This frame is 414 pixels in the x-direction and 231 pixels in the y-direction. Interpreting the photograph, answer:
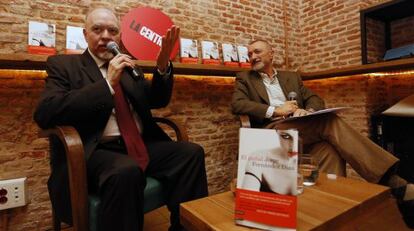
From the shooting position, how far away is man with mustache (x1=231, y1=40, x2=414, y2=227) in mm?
1474

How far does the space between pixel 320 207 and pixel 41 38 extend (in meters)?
1.99

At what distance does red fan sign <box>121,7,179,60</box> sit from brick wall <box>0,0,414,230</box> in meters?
0.12

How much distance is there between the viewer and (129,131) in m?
1.45

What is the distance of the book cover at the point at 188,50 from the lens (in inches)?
99.5

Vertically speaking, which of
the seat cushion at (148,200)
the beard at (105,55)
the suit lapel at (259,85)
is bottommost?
the seat cushion at (148,200)

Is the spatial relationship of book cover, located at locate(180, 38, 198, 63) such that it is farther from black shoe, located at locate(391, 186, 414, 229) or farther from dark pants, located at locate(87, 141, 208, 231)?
black shoe, located at locate(391, 186, 414, 229)

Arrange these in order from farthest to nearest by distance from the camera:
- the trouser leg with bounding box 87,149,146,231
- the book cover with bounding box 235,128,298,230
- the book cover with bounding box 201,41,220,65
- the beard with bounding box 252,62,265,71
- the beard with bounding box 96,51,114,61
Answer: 1. the book cover with bounding box 201,41,220,65
2. the beard with bounding box 252,62,265,71
3. the beard with bounding box 96,51,114,61
4. the trouser leg with bounding box 87,149,146,231
5. the book cover with bounding box 235,128,298,230

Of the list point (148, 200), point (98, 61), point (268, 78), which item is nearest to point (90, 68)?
point (98, 61)

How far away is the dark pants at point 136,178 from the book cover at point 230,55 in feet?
4.77

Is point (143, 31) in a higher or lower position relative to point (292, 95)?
higher

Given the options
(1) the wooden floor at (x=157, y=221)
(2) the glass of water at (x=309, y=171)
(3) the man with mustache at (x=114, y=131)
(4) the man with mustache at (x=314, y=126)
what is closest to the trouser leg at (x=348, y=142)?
(4) the man with mustache at (x=314, y=126)

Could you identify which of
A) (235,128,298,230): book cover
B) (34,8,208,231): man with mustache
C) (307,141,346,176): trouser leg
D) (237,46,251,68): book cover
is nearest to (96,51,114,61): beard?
(34,8,208,231): man with mustache

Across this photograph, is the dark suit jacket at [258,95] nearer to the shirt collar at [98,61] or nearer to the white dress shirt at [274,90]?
the white dress shirt at [274,90]

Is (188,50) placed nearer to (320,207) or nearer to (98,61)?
(98,61)
